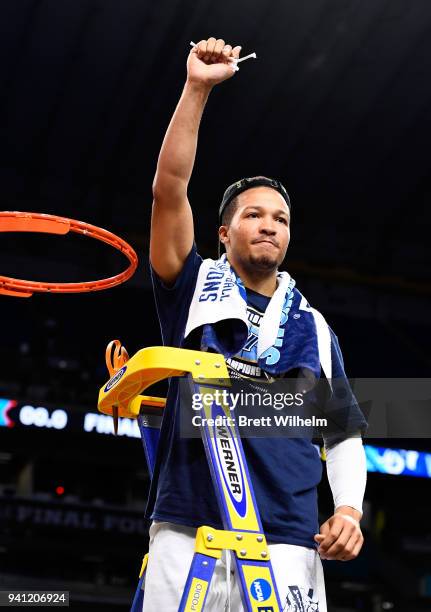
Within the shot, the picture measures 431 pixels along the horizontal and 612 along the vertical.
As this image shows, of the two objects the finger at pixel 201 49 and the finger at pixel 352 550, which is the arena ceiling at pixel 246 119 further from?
the finger at pixel 352 550

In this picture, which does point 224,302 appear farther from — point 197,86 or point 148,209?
point 148,209

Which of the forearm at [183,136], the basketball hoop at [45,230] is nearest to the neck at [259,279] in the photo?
the forearm at [183,136]

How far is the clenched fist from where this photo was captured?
248 centimetres

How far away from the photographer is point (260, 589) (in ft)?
6.81

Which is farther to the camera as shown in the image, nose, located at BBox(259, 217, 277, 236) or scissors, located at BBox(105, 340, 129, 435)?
scissors, located at BBox(105, 340, 129, 435)

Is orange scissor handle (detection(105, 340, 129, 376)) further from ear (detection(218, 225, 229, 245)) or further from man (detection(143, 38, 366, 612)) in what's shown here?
ear (detection(218, 225, 229, 245))

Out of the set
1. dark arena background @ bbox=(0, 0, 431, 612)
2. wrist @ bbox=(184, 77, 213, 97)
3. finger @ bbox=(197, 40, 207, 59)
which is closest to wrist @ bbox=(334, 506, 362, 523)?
wrist @ bbox=(184, 77, 213, 97)

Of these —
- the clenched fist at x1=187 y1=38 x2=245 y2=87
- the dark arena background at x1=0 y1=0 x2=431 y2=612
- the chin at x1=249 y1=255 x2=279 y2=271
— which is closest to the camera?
the clenched fist at x1=187 y1=38 x2=245 y2=87

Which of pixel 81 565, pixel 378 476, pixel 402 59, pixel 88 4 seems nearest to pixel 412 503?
pixel 378 476

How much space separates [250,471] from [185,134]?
3.06 ft

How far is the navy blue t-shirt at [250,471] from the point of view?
239cm

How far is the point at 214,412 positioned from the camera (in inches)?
88.3

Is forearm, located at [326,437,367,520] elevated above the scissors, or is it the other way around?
the scissors

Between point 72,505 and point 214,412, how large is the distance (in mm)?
11675
